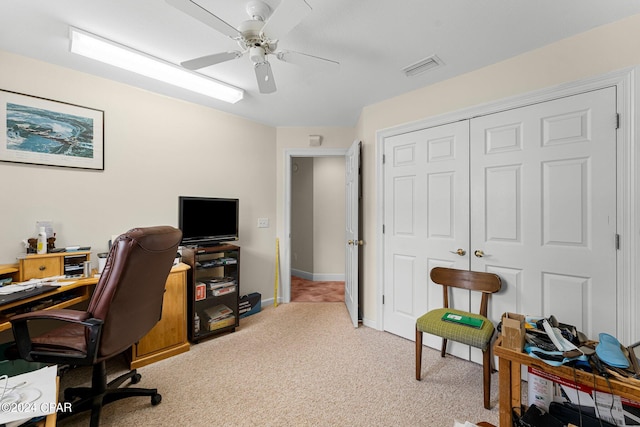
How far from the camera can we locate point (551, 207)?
190 cm

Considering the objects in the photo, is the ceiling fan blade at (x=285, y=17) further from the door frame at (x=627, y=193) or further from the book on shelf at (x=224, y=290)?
the book on shelf at (x=224, y=290)

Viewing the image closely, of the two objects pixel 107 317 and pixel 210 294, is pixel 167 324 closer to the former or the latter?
pixel 210 294

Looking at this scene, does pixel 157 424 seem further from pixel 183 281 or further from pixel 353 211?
pixel 353 211

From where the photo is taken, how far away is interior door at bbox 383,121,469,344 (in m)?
2.34

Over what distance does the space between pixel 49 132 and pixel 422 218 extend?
10.9 ft

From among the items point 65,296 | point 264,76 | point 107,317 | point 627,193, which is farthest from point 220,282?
point 627,193

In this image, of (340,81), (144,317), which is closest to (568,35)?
(340,81)

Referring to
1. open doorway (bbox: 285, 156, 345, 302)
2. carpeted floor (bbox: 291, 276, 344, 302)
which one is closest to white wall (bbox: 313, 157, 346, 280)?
open doorway (bbox: 285, 156, 345, 302)

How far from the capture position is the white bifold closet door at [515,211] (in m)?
1.73

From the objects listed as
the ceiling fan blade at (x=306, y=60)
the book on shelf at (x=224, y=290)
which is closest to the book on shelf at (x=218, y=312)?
the book on shelf at (x=224, y=290)

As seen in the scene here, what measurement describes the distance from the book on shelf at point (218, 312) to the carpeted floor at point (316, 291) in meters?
1.22

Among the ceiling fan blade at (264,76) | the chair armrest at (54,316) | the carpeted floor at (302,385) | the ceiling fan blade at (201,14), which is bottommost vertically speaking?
the carpeted floor at (302,385)

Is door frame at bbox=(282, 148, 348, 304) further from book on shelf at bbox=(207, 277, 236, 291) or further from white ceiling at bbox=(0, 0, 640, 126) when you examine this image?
white ceiling at bbox=(0, 0, 640, 126)

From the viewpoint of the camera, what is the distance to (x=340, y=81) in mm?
2451
